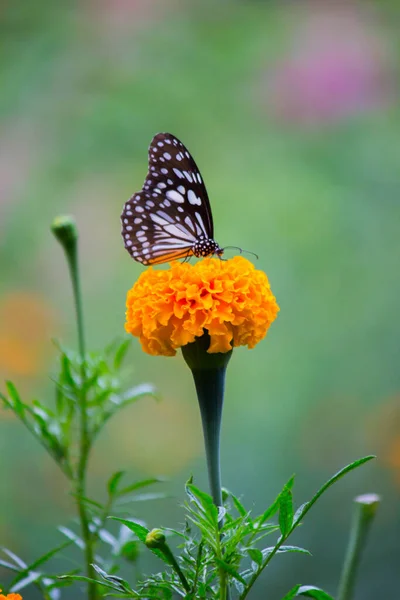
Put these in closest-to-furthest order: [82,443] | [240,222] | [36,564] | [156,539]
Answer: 1. [156,539]
2. [36,564]
3. [82,443]
4. [240,222]

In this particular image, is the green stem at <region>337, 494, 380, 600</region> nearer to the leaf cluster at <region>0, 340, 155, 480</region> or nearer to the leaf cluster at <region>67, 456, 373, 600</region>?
the leaf cluster at <region>67, 456, 373, 600</region>

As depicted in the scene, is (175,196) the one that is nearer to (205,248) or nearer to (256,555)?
(205,248)

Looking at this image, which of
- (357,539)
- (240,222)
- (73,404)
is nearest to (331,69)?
(240,222)

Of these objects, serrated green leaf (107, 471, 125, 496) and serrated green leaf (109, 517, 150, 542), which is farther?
serrated green leaf (107, 471, 125, 496)

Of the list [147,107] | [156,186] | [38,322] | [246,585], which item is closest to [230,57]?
[147,107]

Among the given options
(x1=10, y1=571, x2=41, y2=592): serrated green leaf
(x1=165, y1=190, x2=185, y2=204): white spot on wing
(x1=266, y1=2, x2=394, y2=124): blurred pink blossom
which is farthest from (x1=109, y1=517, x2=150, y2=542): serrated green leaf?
(x1=266, y1=2, x2=394, y2=124): blurred pink blossom

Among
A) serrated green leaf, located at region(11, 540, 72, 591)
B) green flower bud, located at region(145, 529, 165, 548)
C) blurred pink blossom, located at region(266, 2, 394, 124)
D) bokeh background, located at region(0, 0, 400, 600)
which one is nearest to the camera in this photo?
green flower bud, located at region(145, 529, 165, 548)
